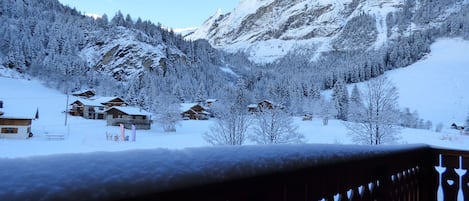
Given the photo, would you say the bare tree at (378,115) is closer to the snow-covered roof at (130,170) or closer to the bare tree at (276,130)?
the bare tree at (276,130)

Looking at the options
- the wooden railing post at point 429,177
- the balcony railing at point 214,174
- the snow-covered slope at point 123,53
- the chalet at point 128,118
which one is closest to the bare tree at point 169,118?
the chalet at point 128,118

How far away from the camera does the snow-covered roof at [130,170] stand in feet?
2.06

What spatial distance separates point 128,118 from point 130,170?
43.0 metres

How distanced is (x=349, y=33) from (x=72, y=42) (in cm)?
13729

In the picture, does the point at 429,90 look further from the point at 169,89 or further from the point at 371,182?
the point at 371,182

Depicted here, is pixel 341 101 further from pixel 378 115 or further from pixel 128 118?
pixel 378 115

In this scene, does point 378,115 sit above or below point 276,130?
above

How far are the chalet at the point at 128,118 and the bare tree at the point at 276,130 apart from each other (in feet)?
67.2

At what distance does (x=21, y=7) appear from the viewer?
94.1m

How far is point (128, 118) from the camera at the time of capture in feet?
136

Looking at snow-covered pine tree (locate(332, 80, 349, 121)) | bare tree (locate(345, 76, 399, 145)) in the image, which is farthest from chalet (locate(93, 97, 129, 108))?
bare tree (locate(345, 76, 399, 145))

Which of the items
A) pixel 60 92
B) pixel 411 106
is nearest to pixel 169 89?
pixel 60 92

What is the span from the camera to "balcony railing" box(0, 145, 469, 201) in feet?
2.13

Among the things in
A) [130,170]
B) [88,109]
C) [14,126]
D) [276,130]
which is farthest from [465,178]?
[88,109]
